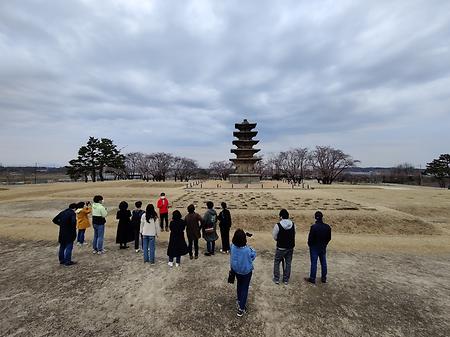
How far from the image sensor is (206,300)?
5.12m

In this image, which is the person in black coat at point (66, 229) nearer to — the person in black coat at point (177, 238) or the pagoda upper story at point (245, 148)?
the person in black coat at point (177, 238)

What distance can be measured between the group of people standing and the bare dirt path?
1.18 ft

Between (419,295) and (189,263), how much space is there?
5.75 m

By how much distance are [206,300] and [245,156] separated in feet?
128

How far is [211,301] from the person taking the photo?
5.09 m

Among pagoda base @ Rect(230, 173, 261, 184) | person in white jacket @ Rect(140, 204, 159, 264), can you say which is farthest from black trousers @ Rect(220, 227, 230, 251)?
pagoda base @ Rect(230, 173, 261, 184)

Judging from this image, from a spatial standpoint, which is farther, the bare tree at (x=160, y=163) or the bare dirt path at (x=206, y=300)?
the bare tree at (x=160, y=163)

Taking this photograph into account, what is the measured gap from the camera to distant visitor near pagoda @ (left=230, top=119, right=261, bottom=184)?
4165 cm

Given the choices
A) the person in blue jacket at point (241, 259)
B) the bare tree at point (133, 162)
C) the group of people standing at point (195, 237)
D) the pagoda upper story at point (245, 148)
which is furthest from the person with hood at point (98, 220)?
the bare tree at point (133, 162)

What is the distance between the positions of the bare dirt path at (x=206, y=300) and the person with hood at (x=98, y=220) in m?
0.48

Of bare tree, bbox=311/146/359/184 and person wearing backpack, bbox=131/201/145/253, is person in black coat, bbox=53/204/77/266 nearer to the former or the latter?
person wearing backpack, bbox=131/201/145/253

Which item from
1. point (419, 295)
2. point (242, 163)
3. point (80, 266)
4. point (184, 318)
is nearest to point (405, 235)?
point (419, 295)

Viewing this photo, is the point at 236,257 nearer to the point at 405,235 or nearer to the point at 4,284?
the point at 4,284

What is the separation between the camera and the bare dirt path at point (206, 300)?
4246 millimetres
